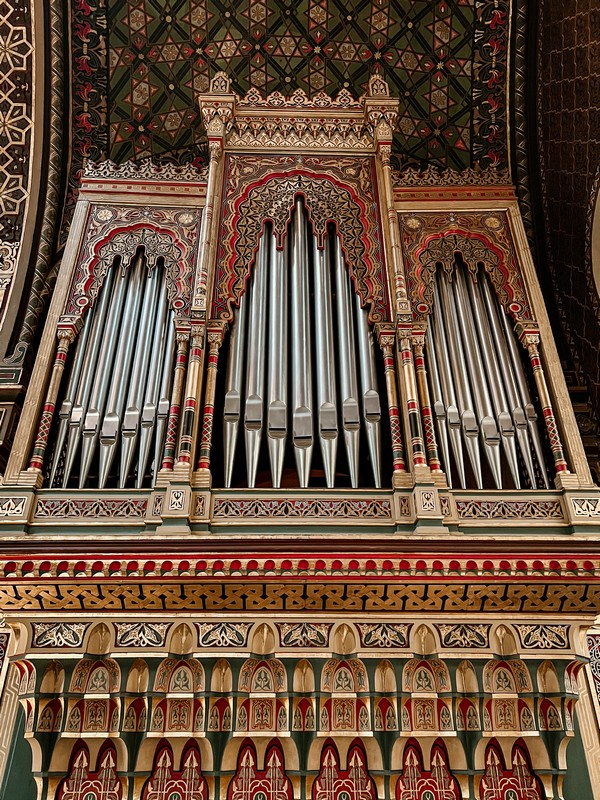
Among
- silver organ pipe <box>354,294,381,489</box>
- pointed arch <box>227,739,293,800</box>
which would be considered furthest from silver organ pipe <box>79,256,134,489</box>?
pointed arch <box>227,739,293,800</box>

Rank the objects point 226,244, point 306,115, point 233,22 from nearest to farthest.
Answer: point 226,244, point 306,115, point 233,22

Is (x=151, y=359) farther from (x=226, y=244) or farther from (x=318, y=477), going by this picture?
(x=318, y=477)

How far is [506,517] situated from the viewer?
4.88 m

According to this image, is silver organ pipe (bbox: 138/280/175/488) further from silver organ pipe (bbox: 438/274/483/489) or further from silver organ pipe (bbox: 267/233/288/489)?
silver organ pipe (bbox: 438/274/483/489)

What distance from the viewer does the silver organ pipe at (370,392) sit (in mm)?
5098

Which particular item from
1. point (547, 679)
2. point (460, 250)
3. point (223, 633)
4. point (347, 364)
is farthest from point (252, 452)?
point (460, 250)

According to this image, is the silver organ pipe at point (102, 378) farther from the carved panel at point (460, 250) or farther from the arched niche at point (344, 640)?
the carved panel at point (460, 250)

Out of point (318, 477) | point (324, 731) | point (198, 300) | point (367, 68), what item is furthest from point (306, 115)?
point (324, 731)

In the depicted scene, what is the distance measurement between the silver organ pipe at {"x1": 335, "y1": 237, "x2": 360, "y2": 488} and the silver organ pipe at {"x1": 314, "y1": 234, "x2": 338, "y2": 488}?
7 centimetres

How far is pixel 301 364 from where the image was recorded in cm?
562

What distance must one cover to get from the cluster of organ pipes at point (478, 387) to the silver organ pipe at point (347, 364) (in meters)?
0.61

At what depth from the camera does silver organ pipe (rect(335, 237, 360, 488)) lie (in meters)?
5.10

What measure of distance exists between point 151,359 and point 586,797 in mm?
4217

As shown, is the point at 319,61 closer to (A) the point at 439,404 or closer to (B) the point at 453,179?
(B) the point at 453,179
